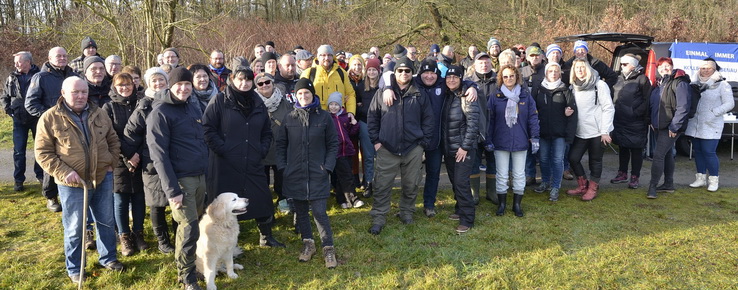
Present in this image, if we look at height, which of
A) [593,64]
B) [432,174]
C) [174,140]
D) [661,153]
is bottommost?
[432,174]

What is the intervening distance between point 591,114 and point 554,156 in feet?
2.36

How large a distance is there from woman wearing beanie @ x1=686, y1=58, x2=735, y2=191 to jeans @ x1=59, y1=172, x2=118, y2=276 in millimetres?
7357

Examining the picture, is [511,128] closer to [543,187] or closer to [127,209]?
[543,187]

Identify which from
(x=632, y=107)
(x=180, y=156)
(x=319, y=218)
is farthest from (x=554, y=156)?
(x=180, y=156)

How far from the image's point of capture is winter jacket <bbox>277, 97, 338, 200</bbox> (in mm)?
4445

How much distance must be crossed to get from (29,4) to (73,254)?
24.7 metres

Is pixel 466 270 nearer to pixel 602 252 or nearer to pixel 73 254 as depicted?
pixel 602 252

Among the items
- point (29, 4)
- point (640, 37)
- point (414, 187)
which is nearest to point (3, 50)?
point (29, 4)

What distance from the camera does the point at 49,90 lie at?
18.3 feet

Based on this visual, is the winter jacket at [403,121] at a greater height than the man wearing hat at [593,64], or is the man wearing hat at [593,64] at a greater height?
the man wearing hat at [593,64]

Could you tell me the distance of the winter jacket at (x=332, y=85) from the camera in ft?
21.0

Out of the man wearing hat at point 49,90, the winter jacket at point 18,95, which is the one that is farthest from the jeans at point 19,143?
the man wearing hat at point 49,90

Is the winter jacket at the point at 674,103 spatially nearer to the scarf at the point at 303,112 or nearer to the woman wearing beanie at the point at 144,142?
the scarf at the point at 303,112

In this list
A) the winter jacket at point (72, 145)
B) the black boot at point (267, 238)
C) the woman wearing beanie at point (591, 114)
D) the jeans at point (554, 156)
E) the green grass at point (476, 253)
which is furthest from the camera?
the jeans at point (554, 156)
